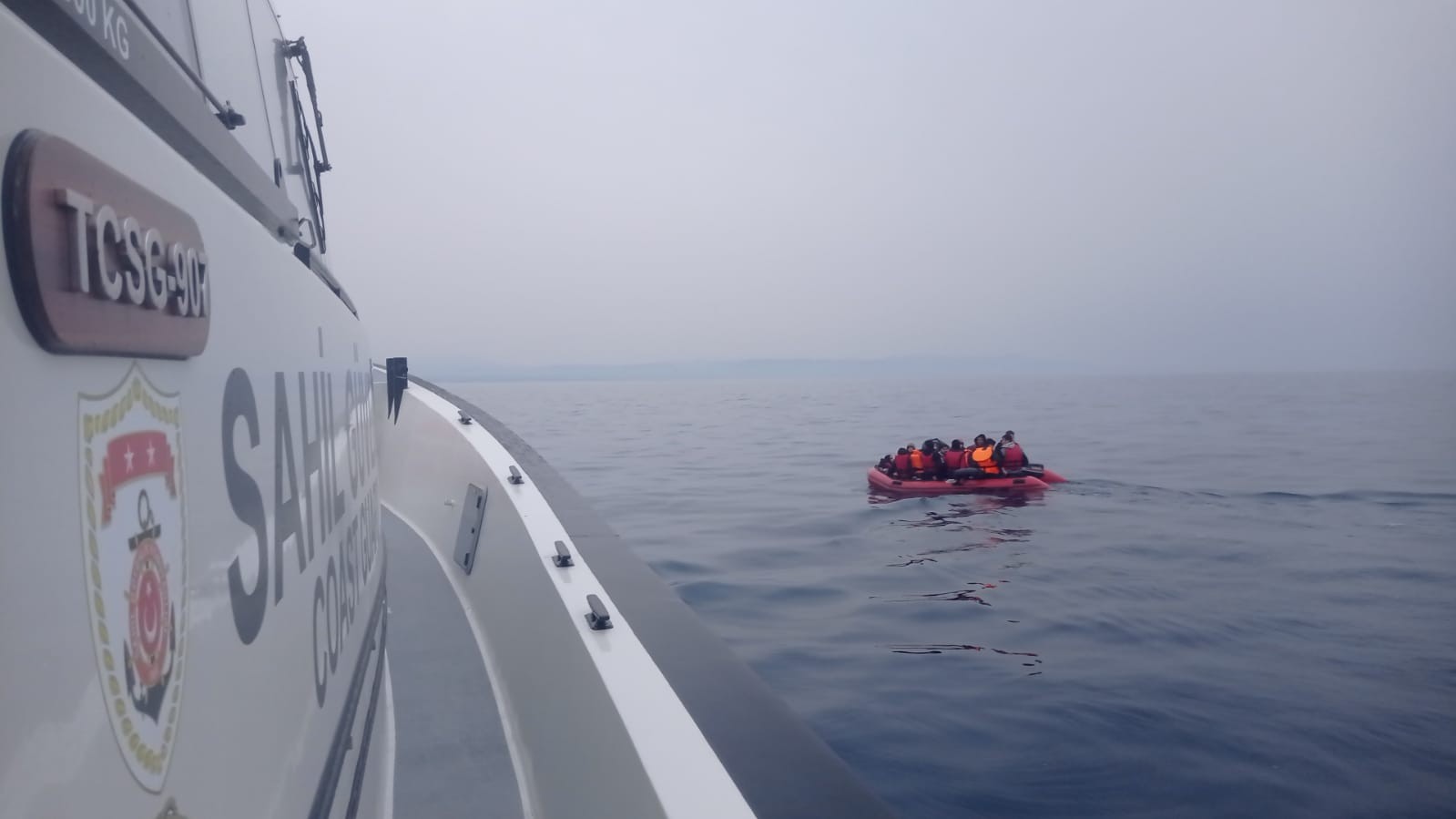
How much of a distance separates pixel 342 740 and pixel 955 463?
45.2ft

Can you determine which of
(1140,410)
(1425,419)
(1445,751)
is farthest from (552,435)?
(1425,419)

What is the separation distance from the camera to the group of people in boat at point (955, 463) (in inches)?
563

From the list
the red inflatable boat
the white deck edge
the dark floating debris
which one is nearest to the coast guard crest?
the white deck edge

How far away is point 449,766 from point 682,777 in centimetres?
122

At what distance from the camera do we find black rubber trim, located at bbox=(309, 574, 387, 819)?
141 centimetres

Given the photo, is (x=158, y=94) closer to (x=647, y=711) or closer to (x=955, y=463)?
(x=647, y=711)

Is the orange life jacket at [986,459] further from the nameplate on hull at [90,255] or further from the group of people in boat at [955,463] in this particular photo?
the nameplate on hull at [90,255]

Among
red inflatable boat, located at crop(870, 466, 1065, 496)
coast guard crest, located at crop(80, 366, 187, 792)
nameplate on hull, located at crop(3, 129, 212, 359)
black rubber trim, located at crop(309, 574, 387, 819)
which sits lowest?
red inflatable boat, located at crop(870, 466, 1065, 496)

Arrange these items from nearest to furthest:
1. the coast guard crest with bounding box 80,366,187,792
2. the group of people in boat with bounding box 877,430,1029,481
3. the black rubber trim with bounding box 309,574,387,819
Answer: the coast guard crest with bounding box 80,366,187,792
the black rubber trim with bounding box 309,574,387,819
the group of people in boat with bounding box 877,430,1029,481

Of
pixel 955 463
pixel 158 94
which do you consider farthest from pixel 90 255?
pixel 955 463

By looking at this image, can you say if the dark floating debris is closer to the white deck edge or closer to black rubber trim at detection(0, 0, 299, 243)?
the white deck edge

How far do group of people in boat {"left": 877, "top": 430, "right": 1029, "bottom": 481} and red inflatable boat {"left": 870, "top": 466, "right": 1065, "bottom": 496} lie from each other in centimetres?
11

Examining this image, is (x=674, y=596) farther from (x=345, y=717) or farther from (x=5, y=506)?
(x=5, y=506)

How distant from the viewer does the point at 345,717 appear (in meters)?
1.71
